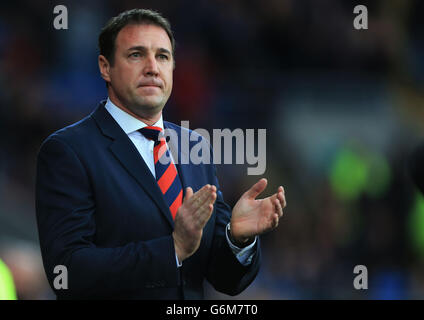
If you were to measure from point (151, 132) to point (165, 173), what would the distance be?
0.46 feet

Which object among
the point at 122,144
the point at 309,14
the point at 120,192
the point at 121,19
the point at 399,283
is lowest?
the point at 399,283

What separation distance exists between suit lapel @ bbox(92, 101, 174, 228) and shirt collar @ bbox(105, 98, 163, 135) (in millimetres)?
14

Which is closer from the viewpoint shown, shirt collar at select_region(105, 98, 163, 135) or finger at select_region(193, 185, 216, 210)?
finger at select_region(193, 185, 216, 210)

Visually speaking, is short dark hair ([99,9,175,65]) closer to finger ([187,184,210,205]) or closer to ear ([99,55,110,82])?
ear ([99,55,110,82])

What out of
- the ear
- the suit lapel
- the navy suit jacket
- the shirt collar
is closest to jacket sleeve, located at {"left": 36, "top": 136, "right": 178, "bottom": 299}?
the navy suit jacket

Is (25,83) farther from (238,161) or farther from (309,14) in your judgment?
(309,14)

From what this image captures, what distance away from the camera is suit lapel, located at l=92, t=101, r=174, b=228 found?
195cm

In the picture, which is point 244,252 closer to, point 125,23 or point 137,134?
point 137,134

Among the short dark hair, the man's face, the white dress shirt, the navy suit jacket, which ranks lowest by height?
the navy suit jacket

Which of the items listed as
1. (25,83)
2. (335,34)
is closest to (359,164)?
(335,34)

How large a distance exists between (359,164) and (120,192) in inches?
177

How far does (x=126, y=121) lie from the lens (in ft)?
6.81

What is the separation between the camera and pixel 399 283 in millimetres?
5359

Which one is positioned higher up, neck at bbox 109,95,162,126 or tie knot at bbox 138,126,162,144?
neck at bbox 109,95,162,126
